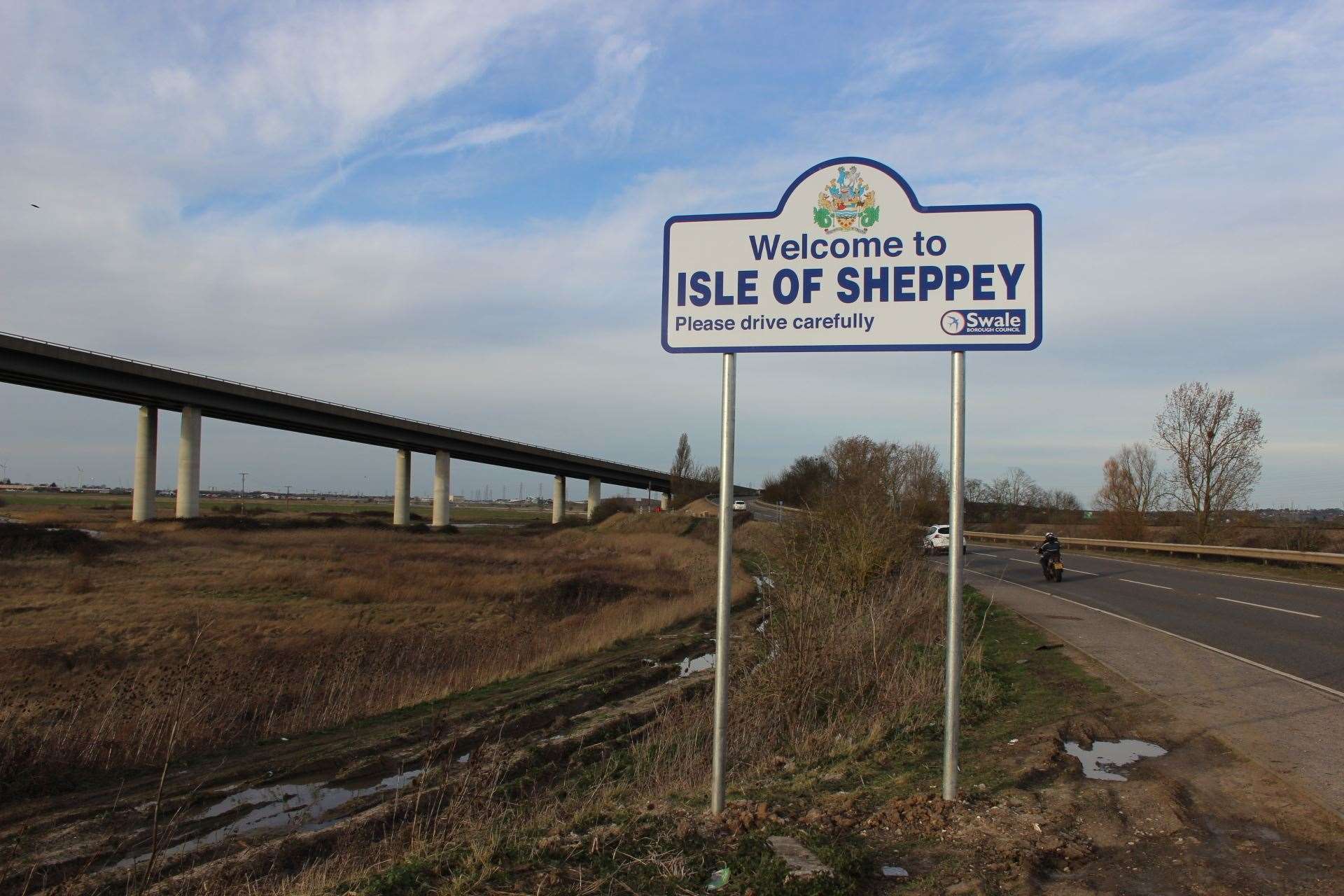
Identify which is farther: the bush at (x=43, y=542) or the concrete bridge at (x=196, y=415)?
the concrete bridge at (x=196, y=415)

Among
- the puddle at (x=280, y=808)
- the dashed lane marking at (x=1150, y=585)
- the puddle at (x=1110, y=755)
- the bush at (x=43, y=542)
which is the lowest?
the puddle at (x=280, y=808)

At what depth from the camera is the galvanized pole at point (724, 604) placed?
5.28 metres

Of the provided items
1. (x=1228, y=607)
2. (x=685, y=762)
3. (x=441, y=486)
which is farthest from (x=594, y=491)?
(x=685, y=762)

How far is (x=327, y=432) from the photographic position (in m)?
63.2

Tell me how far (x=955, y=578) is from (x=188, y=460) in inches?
2187

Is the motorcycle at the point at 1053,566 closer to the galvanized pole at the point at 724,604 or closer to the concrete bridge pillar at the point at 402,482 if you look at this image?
the galvanized pole at the point at 724,604

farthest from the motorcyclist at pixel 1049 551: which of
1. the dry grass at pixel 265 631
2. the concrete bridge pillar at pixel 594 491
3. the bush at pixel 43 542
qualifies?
the concrete bridge pillar at pixel 594 491

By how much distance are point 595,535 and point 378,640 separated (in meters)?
44.6

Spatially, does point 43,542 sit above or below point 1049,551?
below

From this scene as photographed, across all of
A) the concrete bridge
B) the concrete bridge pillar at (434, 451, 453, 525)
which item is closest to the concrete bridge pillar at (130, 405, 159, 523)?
the concrete bridge

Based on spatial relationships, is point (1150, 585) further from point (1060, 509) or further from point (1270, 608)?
point (1060, 509)

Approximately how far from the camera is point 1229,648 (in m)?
12.5

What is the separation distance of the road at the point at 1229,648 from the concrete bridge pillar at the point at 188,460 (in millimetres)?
45356

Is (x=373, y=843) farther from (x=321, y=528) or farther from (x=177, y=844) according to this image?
(x=321, y=528)
